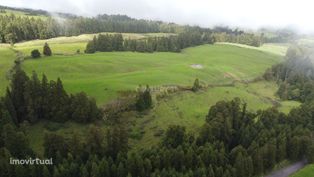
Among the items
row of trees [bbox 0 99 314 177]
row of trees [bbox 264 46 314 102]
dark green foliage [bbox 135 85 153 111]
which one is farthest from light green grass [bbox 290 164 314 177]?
row of trees [bbox 264 46 314 102]

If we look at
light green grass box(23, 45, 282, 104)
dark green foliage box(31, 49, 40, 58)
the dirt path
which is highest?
dark green foliage box(31, 49, 40, 58)

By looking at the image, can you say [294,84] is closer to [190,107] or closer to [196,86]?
[196,86]

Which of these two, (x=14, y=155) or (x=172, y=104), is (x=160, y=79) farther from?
(x=14, y=155)

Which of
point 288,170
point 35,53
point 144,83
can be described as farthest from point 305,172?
point 35,53

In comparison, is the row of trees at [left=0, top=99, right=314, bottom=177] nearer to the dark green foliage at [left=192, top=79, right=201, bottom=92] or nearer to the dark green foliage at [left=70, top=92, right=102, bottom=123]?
the dark green foliage at [left=70, top=92, right=102, bottom=123]

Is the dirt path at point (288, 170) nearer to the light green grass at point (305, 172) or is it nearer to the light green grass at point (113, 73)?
the light green grass at point (305, 172)

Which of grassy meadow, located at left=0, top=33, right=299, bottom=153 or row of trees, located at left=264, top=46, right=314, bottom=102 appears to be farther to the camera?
row of trees, located at left=264, top=46, right=314, bottom=102

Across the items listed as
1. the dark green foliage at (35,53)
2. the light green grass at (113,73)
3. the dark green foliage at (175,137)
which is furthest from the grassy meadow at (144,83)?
the dark green foliage at (175,137)

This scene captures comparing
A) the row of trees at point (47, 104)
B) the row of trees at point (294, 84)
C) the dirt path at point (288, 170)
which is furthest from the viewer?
the row of trees at point (294, 84)
